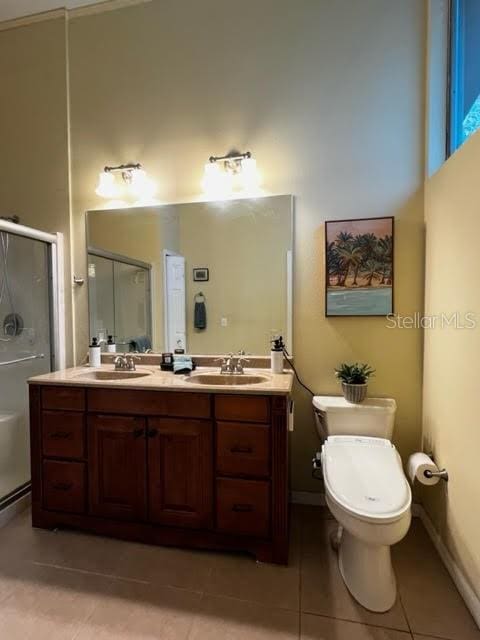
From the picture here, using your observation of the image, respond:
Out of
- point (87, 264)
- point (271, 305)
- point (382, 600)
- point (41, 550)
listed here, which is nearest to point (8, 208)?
point (87, 264)

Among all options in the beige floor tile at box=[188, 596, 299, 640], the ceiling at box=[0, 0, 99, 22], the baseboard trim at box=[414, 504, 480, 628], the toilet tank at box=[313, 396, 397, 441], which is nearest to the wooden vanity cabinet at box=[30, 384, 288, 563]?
the beige floor tile at box=[188, 596, 299, 640]

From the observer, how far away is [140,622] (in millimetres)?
1312

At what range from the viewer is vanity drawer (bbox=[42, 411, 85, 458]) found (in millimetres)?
1810

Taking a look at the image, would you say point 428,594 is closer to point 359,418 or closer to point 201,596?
point 359,418

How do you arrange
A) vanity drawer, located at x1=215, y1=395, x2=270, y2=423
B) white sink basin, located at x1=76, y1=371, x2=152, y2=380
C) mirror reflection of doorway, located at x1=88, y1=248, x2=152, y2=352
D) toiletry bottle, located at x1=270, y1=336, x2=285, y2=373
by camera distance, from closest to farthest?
vanity drawer, located at x1=215, y1=395, x2=270, y2=423, toiletry bottle, located at x1=270, y1=336, x2=285, y2=373, white sink basin, located at x1=76, y1=371, x2=152, y2=380, mirror reflection of doorway, located at x1=88, y1=248, x2=152, y2=352

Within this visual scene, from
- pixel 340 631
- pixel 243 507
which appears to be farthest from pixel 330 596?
pixel 243 507

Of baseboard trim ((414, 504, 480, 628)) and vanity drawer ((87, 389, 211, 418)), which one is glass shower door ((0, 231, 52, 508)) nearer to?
vanity drawer ((87, 389, 211, 418))

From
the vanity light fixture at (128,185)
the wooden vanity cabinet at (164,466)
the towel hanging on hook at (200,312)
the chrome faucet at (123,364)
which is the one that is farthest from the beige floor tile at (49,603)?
the vanity light fixture at (128,185)

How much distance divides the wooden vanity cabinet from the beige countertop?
0.11ft

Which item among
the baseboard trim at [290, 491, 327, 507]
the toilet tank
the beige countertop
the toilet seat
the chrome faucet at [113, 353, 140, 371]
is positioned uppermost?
the chrome faucet at [113, 353, 140, 371]

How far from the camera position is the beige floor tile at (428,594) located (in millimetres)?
1280

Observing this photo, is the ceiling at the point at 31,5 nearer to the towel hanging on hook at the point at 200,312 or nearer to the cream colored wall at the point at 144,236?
the cream colored wall at the point at 144,236

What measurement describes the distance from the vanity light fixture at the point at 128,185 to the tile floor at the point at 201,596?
205cm

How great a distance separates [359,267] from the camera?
197 centimetres
